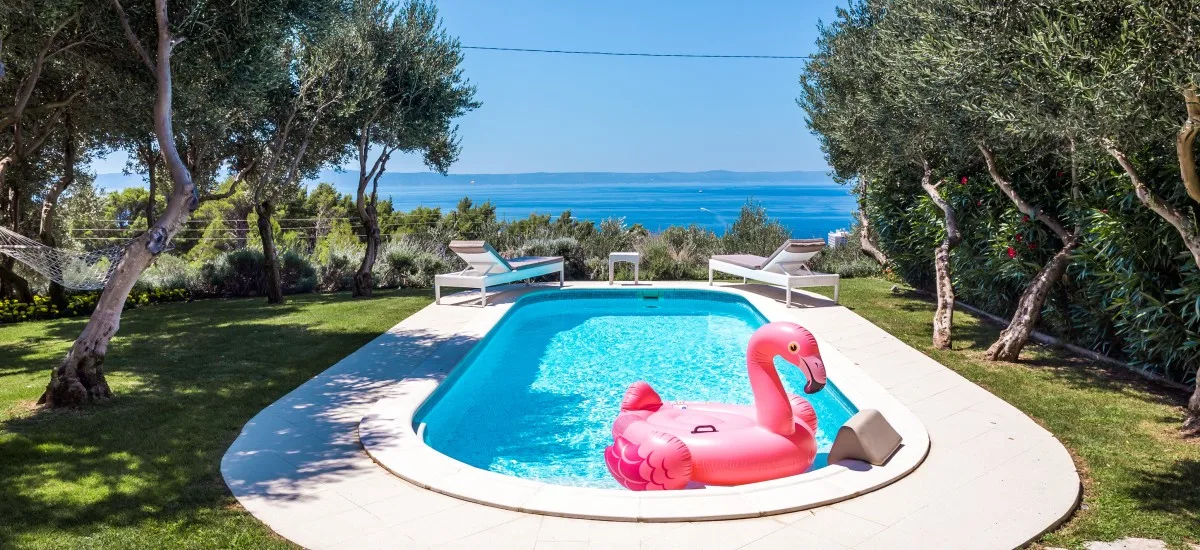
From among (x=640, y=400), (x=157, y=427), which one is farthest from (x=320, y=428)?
(x=640, y=400)

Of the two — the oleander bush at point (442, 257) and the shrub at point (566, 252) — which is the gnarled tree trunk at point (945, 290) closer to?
the oleander bush at point (442, 257)

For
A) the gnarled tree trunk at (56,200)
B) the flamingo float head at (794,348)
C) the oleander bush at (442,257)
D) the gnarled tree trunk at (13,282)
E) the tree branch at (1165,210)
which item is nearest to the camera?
the flamingo float head at (794,348)

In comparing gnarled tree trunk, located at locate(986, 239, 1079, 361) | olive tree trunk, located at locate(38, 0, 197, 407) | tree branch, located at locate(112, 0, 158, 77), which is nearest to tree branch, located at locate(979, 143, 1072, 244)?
gnarled tree trunk, located at locate(986, 239, 1079, 361)

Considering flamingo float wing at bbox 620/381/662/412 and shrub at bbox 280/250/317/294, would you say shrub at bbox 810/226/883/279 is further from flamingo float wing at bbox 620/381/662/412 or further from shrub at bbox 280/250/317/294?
shrub at bbox 280/250/317/294

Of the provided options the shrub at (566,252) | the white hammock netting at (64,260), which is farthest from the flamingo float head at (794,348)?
the shrub at (566,252)

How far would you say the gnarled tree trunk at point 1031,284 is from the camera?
310 inches

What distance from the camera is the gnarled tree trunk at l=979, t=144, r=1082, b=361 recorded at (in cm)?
788

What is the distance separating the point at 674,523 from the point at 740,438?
3.87 ft

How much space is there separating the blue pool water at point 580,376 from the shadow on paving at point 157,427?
71.0 inches

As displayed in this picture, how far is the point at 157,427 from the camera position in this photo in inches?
235

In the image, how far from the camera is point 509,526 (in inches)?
164

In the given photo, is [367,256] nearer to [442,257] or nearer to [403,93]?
[442,257]

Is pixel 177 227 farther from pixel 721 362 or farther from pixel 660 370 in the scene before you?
pixel 721 362

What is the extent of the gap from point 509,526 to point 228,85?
638 cm
